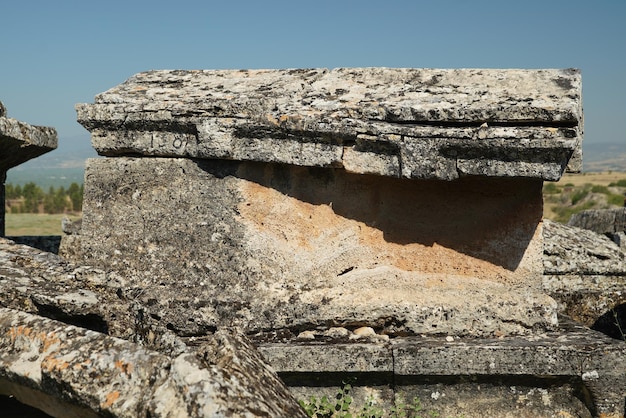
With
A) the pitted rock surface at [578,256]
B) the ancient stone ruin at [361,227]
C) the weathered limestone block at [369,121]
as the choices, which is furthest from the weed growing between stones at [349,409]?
the pitted rock surface at [578,256]

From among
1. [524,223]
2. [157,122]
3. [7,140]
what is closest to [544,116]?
[524,223]

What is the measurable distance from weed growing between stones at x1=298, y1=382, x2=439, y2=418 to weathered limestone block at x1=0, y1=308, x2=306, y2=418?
106cm

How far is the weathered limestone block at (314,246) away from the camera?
4.18 m

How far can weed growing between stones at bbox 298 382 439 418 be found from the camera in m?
3.87

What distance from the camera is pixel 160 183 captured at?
4.29 m

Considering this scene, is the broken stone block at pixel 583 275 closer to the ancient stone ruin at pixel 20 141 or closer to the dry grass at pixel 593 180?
the ancient stone ruin at pixel 20 141

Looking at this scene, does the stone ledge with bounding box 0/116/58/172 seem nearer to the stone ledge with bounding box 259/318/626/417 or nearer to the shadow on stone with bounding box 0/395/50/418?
the shadow on stone with bounding box 0/395/50/418

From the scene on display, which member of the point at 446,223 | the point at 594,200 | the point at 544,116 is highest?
the point at 544,116

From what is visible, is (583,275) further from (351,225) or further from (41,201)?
(41,201)

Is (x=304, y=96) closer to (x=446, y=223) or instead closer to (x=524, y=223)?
(x=446, y=223)

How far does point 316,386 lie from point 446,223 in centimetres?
121

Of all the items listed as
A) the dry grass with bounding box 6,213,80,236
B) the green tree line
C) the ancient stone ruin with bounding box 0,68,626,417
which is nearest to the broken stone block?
the ancient stone ruin with bounding box 0,68,626,417

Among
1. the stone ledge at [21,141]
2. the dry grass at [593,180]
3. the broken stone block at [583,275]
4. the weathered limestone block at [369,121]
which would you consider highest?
the weathered limestone block at [369,121]

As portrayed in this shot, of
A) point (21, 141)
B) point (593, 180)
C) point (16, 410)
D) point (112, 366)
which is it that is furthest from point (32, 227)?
point (593, 180)
